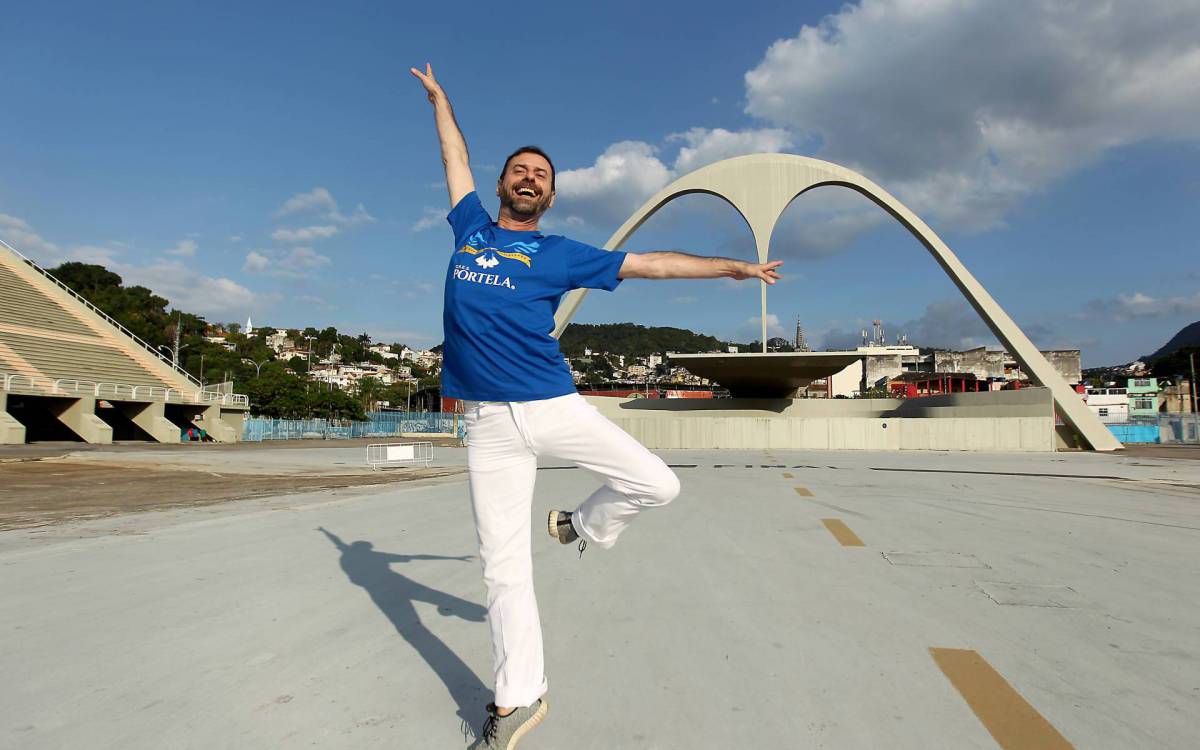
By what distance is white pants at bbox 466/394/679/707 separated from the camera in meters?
2.14

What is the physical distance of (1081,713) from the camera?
208 centimetres

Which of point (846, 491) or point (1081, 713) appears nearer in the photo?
point (1081, 713)

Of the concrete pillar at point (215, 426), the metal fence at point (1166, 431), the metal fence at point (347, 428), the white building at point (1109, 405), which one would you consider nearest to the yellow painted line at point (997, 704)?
the metal fence at point (347, 428)

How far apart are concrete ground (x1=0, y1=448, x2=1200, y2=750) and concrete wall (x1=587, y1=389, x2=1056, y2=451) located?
22887mm

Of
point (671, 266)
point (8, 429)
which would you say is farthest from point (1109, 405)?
point (8, 429)

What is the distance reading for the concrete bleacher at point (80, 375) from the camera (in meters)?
29.7

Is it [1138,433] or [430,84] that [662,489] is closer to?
[430,84]

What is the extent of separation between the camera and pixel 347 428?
5241cm

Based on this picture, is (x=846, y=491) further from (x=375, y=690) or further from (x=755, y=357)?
(x=755, y=357)

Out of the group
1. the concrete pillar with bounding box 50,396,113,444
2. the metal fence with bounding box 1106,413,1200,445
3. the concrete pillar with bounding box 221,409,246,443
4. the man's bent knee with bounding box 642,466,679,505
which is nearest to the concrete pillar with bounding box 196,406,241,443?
the concrete pillar with bounding box 221,409,246,443

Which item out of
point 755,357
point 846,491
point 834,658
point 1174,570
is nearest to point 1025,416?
point 755,357

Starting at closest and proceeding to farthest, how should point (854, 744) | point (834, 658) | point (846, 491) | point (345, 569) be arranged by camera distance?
point (854, 744), point (834, 658), point (345, 569), point (846, 491)

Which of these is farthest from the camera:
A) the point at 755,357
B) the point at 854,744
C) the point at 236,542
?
the point at 755,357

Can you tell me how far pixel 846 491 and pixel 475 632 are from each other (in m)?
7.36
